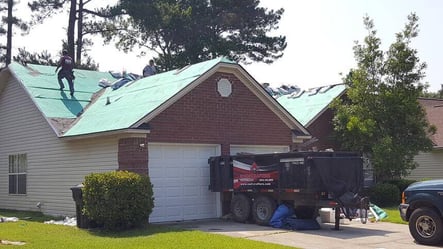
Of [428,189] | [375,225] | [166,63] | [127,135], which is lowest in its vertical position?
[375,225]

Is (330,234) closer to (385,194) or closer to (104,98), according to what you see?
(385,194)

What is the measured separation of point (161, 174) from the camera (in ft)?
56.2

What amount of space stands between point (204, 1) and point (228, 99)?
22.6 meters

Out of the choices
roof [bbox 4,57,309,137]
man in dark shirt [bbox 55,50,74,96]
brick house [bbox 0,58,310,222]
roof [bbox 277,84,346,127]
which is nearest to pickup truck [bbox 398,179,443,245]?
brick house [bbox 0,58,310,222]

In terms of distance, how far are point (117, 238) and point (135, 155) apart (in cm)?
326

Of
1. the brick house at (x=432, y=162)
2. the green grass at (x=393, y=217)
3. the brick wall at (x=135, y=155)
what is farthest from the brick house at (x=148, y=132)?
the brick house at (x=432, y=162)

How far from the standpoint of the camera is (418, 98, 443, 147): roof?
107 feet

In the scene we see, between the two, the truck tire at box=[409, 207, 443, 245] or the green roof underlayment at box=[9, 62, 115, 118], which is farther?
the green roof underlayment at box=[9, 62, 115, 118]

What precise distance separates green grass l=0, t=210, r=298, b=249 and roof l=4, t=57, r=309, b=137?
2989mm

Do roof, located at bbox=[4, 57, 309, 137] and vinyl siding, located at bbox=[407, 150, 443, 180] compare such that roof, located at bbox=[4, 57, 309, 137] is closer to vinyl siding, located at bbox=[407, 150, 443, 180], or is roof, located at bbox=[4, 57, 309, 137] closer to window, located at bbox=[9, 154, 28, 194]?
window, located at bbox=[9, 154, 28, 194]

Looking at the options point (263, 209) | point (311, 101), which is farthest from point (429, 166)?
point (263, 209)

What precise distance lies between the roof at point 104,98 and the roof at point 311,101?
776cm

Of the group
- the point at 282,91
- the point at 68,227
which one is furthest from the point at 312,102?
the point at 68,227

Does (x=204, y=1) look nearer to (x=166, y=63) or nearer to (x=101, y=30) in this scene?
(x=166, y=63)
